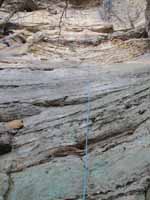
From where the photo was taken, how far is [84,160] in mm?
5898

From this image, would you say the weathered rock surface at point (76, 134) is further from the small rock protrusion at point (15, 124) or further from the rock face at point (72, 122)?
the small rock protrusion at point (15, 124)

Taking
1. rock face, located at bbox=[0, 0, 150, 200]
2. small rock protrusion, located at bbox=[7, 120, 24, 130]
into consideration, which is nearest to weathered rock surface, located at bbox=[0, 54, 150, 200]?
rock face, located at bbox=[0, 0, 150, 200]

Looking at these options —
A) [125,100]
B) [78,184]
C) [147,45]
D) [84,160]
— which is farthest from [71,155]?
[147,45]

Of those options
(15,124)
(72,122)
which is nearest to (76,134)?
(72,122)

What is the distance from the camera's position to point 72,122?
265 inches

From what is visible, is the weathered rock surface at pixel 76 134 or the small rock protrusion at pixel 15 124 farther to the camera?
the small rock protrusion at pixel 15 124

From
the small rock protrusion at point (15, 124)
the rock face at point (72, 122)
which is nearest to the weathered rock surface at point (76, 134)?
the rock face at point (72, 122)

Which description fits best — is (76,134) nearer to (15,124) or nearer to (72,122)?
(72,122)

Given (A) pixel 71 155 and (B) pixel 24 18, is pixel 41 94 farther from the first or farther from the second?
(B) pixel 24 18

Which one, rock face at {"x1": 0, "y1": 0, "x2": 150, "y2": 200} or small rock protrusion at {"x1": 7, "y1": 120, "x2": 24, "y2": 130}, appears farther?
small rock protrusion at {"x1": 7, "y1": 120, "x2": 24, "y2": 130}

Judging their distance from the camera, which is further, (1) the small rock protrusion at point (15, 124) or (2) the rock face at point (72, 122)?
(1) the small rock protrusion at point (15, 124)

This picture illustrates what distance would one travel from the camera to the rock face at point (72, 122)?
5.47 metres

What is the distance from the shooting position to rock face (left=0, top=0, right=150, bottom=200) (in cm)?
547

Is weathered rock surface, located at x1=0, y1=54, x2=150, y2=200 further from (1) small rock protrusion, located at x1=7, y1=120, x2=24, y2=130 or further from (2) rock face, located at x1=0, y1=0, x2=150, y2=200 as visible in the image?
(1) small rock protrusion, located at x1=7, y1=120, x2=24, y2=130
